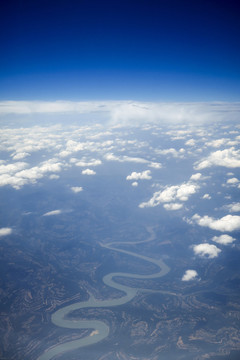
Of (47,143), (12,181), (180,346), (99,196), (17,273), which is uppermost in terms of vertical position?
(47,143)

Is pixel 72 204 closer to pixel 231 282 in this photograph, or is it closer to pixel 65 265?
pixel 65 265

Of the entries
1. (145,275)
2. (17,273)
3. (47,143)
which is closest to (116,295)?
(145,275)

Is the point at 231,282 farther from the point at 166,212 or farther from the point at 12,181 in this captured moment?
the point at 12,181

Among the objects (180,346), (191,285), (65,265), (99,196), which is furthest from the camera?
(99,196)

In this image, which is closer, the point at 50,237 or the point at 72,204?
the point at 50,237

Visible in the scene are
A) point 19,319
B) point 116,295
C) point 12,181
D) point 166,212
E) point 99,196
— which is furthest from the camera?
point 12,181

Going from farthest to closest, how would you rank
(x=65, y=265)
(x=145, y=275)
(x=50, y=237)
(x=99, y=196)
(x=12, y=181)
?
(x=12, y=181)
(x=99, y=196)
(x=50, y=237)
(x=65, y=265)
(x=145, y=275)

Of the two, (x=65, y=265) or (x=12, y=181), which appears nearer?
(x=65, y=265)

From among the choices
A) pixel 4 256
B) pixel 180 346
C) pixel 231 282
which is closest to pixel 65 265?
pixel 4 256

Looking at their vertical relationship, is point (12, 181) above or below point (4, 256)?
above
